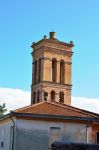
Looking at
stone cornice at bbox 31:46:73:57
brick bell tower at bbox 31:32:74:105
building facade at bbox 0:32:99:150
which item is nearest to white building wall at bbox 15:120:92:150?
building facade at bbox 0:32:99:150

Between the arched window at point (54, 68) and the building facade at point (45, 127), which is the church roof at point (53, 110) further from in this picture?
the arched window at point (54, 68)

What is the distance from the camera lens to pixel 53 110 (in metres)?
28.3

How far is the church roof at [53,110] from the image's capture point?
27.1 m

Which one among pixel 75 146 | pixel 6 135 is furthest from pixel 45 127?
pixel 75 146

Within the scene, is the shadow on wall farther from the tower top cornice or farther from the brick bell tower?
the tower top cornice

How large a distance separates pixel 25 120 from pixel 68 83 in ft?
113

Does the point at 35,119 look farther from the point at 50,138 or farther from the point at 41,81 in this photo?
the point at 41,81

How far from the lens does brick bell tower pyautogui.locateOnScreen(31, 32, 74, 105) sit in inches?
2298

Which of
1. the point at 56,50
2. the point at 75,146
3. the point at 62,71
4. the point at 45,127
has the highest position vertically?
the point at 56,50

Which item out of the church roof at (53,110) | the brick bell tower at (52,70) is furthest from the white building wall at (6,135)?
the brick bell tower at (52,70)

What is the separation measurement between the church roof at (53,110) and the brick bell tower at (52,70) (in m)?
27.3

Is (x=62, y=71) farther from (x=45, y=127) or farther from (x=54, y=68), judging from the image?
(x=45, y=127)

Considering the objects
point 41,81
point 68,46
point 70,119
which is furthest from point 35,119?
point 68,46

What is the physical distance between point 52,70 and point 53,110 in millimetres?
33038
